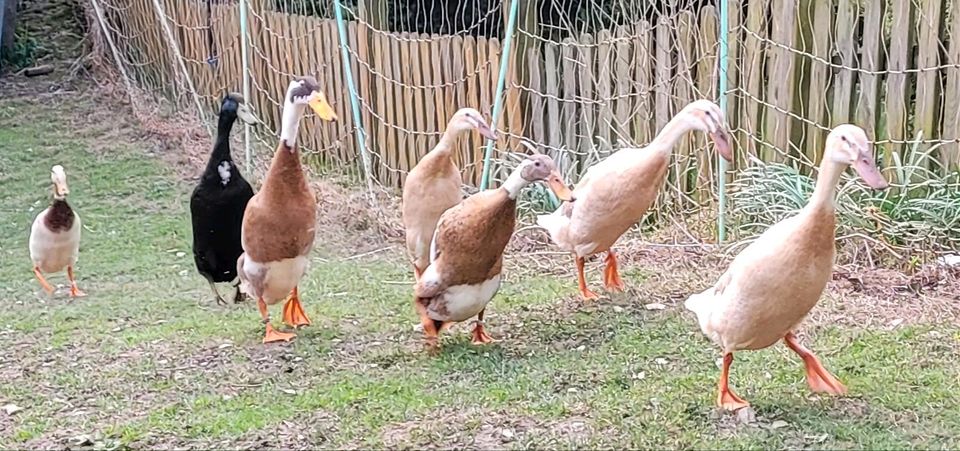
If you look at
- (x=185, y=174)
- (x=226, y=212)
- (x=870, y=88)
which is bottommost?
(x=185, y=174)

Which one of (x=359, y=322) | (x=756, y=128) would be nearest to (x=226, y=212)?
(x=359, y=322)

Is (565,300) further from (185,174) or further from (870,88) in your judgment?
(185,174)

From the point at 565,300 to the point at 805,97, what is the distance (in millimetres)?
2068

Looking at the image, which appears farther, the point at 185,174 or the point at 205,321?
the point at 185,174

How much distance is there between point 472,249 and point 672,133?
1282 mm

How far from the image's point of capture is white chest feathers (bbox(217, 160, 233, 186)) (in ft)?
18.1

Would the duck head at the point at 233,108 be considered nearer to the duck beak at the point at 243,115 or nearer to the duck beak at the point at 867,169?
the duck beak at the point at 243,115

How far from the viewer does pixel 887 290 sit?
18.4 feet

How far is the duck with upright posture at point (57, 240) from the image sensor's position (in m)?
6.98

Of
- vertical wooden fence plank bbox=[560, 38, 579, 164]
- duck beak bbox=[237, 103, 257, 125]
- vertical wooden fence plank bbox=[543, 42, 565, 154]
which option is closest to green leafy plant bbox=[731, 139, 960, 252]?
vertical wooden fence plank bbox=[560, 38, 579, 164]

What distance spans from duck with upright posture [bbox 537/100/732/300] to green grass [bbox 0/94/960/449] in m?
0.35

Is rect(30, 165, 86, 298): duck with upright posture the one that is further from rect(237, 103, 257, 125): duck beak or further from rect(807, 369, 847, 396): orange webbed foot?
rect(807, 369, 847, 396): orange webbed foot

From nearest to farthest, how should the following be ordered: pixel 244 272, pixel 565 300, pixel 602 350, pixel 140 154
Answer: pixel 602 350 → pixel 244 272 → pixel 565 300 → pixel 140 154

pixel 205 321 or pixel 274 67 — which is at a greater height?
pixel 274 67
